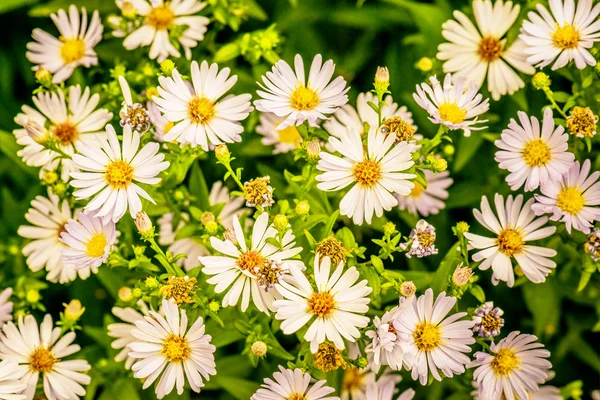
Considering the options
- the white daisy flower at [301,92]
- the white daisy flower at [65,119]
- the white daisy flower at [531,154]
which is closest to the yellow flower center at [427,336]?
the white daisy flower at [531,154]

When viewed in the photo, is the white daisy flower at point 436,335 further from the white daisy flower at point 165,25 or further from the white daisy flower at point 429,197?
the white daisy flower at point 165,25

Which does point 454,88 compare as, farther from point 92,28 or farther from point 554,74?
point 92,28

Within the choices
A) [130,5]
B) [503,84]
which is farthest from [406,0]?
[130,5]

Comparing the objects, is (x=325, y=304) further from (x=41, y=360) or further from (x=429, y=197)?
(x=41, y=360)

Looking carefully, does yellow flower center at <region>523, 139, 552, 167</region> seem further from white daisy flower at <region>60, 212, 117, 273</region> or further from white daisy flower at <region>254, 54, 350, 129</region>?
white daisy flower at <region>60, 212, 117, 273</region>

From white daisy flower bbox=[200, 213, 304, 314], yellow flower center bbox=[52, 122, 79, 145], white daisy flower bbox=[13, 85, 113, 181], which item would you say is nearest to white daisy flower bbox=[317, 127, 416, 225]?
white daisy flower bbox=[200, 213, 304, 314]
